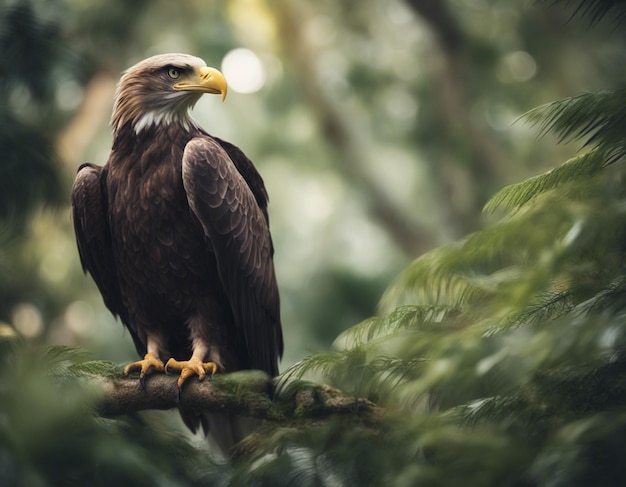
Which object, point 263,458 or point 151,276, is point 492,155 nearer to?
point 151,276

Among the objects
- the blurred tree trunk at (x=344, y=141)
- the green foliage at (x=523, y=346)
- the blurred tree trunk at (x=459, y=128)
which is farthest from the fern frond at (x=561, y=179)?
the blurred tree trunk at (x=344, y=141)

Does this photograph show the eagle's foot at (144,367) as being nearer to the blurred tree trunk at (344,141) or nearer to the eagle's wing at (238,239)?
the eagle's wing at (238,239)

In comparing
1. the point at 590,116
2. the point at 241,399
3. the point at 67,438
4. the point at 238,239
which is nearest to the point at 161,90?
the point at 238,239

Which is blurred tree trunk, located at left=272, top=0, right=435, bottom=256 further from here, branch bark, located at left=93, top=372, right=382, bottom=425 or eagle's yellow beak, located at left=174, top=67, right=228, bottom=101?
branch bark, located at left=93, top=372, right=382, bottom=425

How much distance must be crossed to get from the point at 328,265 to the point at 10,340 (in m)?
7.09

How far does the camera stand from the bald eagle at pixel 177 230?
11.7 feet

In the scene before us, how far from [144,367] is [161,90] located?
4.15 ft

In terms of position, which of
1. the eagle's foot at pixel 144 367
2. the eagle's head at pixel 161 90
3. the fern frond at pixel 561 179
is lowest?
the fern frond at pixel 561 179

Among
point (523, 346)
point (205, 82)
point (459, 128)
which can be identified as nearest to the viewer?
point (523, 346)

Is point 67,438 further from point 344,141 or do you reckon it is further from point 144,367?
point 344,141

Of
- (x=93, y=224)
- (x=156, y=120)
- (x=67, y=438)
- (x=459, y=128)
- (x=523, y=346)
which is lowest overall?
(x=523, y=346)

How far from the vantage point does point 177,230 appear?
361 cm

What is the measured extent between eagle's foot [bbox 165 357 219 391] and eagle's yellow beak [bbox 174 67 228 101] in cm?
119

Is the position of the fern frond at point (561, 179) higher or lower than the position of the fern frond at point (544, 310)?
higher
